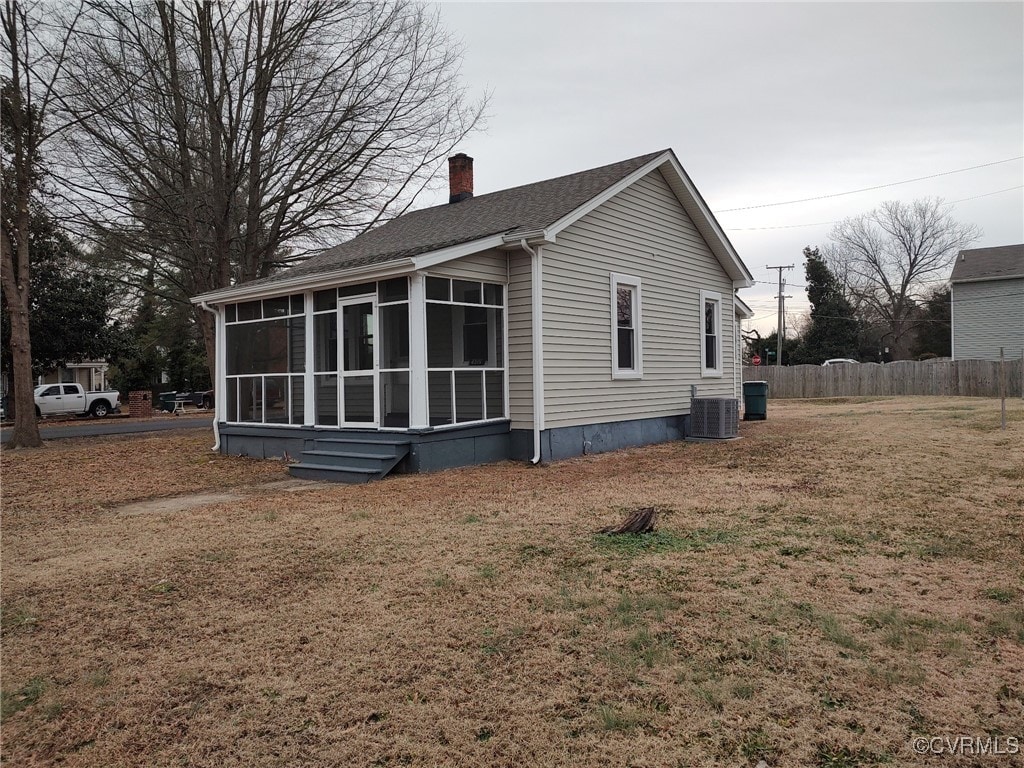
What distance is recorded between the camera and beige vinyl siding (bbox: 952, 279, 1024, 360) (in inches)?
1182

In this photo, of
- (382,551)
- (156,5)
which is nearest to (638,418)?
(382,551)

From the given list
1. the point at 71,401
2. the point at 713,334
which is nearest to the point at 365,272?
the point at 713,334

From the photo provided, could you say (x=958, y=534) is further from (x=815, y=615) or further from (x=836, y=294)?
(x=836, y=294)

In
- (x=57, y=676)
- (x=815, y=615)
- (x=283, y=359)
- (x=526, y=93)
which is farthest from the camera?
(x=526, y=93)

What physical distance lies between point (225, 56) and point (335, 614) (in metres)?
18.2

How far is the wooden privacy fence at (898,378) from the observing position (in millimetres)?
25188

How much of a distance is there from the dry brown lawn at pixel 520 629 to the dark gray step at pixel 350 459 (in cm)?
176

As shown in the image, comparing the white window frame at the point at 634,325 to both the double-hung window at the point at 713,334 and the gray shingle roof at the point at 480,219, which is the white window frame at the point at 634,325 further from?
the double-hung window at the point at 713,334

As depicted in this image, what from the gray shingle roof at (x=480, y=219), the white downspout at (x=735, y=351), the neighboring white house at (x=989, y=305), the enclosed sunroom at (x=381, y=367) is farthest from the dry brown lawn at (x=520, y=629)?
the neighboring white house at (x=989, y=305)

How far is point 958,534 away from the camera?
18.7ft

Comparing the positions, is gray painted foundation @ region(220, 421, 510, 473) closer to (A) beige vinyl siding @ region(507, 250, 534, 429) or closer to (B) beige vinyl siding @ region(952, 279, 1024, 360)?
(A) beige vinyl siding @ region(507, 250, 534, 429)

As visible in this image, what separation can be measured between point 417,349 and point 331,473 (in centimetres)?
227

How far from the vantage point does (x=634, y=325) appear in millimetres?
12922

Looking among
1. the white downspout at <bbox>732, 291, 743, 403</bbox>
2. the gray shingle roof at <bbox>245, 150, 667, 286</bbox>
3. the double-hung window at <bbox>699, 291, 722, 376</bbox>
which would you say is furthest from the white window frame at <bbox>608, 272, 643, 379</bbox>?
the white downspout at <bbox>732, 291, 743, 403</bbox>
